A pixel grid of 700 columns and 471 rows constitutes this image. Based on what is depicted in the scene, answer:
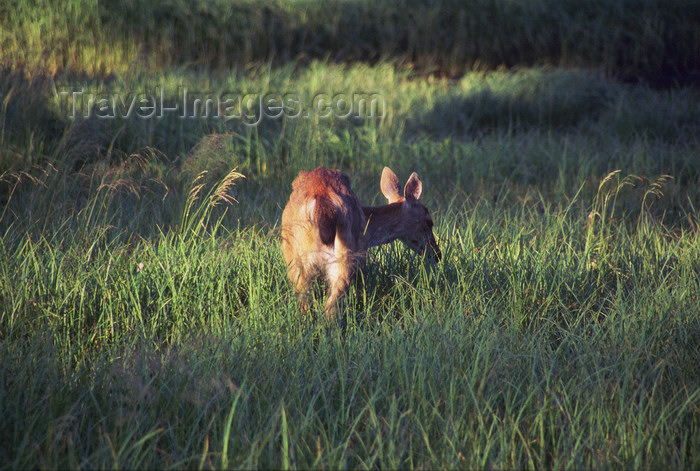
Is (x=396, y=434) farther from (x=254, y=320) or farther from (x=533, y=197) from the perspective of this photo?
(x=533, y=197)

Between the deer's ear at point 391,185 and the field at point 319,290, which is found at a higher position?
the deer's ear at point 391,185

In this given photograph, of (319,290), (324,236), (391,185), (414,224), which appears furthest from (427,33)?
(324,236)

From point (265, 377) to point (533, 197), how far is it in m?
3.59

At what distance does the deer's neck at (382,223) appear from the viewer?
3430 millimetres

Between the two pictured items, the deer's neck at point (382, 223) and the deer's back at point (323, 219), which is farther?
the deer's neck at point (382, 223)

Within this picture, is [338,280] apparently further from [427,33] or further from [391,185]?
[427,33]

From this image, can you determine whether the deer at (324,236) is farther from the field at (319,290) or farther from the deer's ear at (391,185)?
the deer's ear at (391,185)

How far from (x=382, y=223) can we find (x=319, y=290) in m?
0.63

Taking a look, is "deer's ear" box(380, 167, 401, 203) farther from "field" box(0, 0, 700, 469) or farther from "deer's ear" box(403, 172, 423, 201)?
"field" box(0, 0, 700, 469)

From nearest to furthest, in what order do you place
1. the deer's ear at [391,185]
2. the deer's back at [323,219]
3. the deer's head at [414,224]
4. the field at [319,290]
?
the field at [319,290], the deer's back at [323,219], the deer's head at [414,224], the deer's ear at [391,185]

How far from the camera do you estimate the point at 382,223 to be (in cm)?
351

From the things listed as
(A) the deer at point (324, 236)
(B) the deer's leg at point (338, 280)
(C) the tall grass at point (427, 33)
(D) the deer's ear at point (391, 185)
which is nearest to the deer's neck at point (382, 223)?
(A) the deer at point (324, 236)

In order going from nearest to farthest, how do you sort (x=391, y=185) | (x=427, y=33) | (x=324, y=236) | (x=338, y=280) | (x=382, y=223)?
Answer: (x=324, y=236), (x=338, y=280), (x=382, y=223), (x=391, y=185), (x=427, y=33)

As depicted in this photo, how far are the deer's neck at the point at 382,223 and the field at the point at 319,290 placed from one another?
0.20 metres
